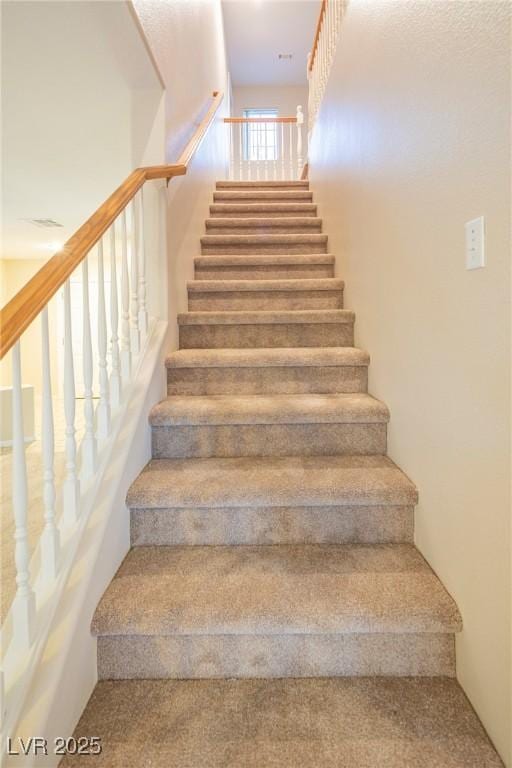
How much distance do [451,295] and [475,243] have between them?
0.55 ft

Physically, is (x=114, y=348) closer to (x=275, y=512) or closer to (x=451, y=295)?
(x=275, y=512)

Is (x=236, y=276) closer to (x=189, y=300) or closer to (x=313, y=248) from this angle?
(x=189, y=300)

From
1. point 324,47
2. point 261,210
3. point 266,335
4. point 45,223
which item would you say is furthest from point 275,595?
point 45,223

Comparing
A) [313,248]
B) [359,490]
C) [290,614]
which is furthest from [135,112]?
[290,614]

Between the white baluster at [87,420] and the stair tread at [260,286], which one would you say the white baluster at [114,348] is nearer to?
the white baluster at [87,420]

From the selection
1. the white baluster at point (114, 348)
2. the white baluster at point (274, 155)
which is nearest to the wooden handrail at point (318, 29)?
the white baluster at point (274, 155)

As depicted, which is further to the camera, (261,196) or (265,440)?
(261,196)

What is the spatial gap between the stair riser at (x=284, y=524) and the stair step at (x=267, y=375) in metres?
0.72

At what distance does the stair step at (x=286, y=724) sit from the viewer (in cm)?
88

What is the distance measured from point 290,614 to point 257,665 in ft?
0.55

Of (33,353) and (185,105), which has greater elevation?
(185,105)

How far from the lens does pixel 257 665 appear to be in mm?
1088

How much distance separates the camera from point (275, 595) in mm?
1133

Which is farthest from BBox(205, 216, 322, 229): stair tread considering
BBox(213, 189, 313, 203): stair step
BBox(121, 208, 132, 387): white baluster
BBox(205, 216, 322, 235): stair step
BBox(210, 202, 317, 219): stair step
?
BBox(121, 208, 132, 387): white baluster
